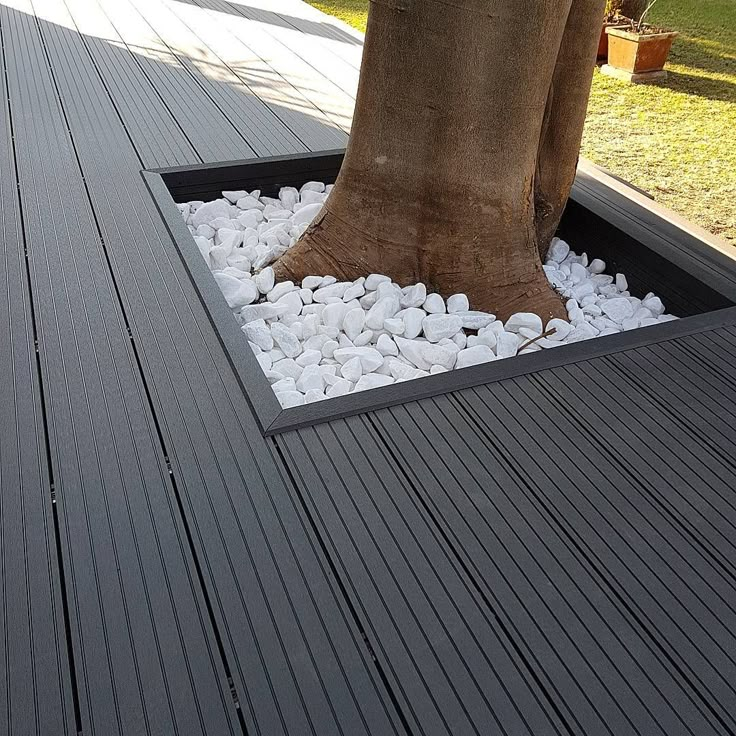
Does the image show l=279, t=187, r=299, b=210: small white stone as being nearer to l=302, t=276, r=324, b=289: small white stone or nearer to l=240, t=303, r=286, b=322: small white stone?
l=302, t=276, r=324, b=289: small white stone

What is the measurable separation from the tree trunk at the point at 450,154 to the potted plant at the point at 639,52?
3272mm

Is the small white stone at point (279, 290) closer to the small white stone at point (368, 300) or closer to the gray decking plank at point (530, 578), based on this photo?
the small white stone at point (368, 300)

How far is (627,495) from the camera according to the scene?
1408mm

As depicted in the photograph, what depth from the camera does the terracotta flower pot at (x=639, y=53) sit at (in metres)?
5.03

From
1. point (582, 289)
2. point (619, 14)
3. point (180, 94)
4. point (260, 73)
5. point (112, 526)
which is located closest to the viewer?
point (112, 526)

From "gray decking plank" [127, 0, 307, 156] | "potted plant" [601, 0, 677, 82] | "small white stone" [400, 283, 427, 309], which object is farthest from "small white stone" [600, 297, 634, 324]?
"potted plant" [601, 0, 677, 82]

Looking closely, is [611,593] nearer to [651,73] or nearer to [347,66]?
[347,66]

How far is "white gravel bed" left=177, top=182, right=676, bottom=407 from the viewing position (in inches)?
73.3

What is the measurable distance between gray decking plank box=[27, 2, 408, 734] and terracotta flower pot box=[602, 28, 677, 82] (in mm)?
3989

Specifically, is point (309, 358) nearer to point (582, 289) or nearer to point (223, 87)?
point (582, 289)

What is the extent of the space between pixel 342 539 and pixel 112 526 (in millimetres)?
375

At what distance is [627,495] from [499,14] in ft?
3.58

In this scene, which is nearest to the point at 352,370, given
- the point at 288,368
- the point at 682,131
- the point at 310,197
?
the point at 288,368

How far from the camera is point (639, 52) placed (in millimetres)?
5027
